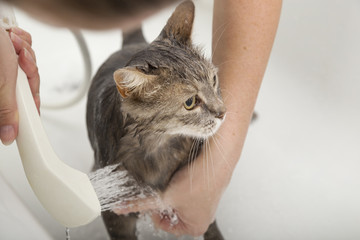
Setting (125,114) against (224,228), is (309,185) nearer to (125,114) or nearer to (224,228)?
(224,228)

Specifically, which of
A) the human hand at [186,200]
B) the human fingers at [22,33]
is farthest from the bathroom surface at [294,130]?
the human fingers at [22,33]

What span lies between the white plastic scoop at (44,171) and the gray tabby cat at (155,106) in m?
0.11

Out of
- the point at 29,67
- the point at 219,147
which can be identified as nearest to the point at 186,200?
the point at 219,147

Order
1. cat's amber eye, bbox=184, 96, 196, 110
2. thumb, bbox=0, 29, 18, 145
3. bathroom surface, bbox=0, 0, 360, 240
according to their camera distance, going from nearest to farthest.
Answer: thumb, bbox=0, 29, 18, 145
cat's amber eye, bbox=184, 96, 196, 110
bathroom surface, bbox=0, 0, 360, 240

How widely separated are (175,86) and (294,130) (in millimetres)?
454

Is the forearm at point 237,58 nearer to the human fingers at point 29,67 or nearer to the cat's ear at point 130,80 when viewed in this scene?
the cat's ear at point 130,80

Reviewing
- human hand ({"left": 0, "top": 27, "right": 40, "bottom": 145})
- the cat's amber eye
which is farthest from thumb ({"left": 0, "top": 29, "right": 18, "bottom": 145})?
the cat's amber eye

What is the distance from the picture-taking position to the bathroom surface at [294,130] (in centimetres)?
77

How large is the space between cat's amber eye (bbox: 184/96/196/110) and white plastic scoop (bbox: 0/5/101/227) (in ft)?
0.58

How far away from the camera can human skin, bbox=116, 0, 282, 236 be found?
602 mm

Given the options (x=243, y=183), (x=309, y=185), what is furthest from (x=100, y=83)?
(x=309, y=185)

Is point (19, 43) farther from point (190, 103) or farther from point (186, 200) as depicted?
point (186, 200)

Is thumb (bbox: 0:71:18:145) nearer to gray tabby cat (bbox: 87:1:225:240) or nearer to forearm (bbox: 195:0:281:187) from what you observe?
gray tabby cat (bbox: 87:1:225:240)

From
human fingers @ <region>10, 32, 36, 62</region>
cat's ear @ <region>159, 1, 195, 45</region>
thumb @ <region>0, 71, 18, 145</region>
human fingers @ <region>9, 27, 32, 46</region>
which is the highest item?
cat's ear @ <region>159, 1, 195, 45</region>
